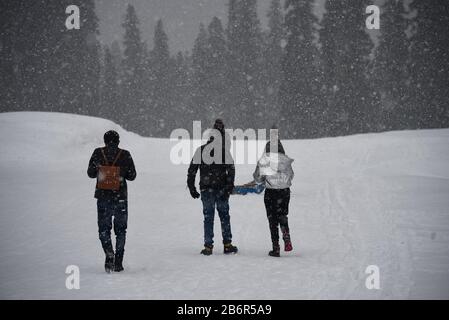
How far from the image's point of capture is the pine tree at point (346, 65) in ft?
133

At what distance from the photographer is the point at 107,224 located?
680cm

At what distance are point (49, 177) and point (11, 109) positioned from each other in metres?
27.8

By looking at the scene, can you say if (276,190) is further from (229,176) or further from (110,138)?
(110,138)

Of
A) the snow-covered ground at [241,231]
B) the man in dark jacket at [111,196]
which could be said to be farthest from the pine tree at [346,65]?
the man in dark jacket at [111,196]

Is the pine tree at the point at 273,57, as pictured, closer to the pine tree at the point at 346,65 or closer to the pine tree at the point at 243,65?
the pine tree at the point at 243,65

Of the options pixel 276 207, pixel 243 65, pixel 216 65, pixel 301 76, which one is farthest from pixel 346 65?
pixel 276 207

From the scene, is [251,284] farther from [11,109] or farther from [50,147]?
[11,109]

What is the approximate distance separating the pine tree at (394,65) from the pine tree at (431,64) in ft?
5.03

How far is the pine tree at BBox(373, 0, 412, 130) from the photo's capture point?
40.6 meters

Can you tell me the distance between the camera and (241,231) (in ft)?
34.0

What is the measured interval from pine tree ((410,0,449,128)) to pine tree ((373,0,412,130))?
153 cm
